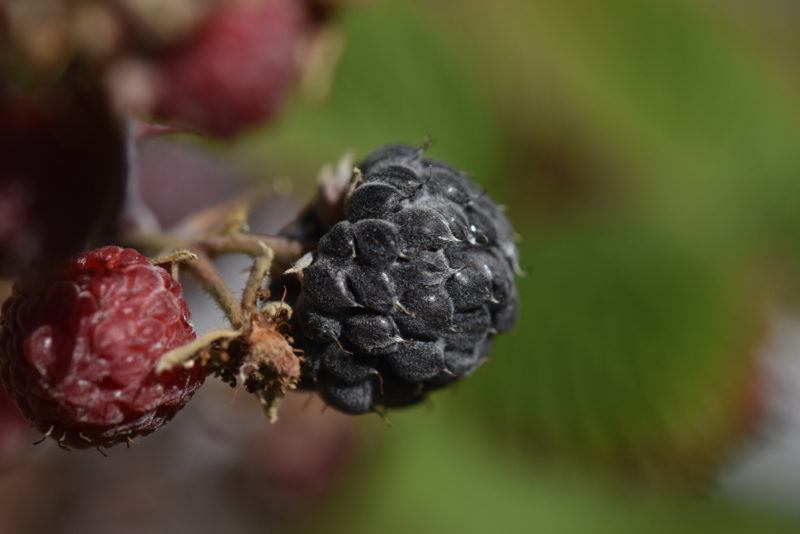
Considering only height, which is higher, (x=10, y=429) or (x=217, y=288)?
(x=217, y=288)

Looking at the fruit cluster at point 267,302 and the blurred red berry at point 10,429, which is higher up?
the fruit cluster at point 267,302

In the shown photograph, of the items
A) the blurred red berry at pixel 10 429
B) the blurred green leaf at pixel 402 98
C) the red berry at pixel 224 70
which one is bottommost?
the blurred red berry at pixel 10 429

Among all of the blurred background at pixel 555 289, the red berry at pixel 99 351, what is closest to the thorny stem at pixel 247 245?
the red berry at pixel 99 351

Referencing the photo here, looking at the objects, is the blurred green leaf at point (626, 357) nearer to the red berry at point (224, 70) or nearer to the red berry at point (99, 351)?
the red berry at point (224, 70)

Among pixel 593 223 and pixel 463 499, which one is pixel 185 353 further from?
pixel 463 499

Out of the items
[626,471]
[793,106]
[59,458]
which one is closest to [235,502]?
[59,458]

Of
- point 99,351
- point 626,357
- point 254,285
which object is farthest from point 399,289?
point 626,357
